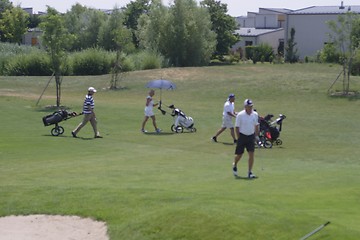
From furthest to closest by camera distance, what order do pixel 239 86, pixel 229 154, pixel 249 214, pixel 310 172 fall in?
pixel 239 86 → pixel 229 154 → pixel 310 172 → pixel 249 214

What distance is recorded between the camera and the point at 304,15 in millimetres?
86438

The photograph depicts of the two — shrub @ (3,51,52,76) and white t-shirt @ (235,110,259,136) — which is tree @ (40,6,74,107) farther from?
shrub @ (3,51,52,76)

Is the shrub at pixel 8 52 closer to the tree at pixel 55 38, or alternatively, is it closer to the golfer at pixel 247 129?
the tree at pixel 55 38

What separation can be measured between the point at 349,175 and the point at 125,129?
607 inches

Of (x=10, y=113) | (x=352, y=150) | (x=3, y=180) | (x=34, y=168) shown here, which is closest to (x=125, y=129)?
(x=10, y=113)

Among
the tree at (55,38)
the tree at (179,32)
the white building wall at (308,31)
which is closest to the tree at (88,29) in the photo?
the tree at (179,32)

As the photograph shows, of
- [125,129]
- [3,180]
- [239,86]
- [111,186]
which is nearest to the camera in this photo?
[111,186]

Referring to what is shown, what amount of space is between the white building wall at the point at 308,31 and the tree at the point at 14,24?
38.1 metres

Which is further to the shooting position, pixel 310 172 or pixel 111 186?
pixel 310 172

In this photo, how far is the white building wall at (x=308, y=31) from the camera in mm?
85562

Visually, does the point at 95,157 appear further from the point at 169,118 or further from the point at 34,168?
the point at 169,118

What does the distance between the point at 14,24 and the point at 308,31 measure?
134ft

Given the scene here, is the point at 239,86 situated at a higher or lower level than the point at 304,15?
lower

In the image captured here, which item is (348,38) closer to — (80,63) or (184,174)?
(80,63)
